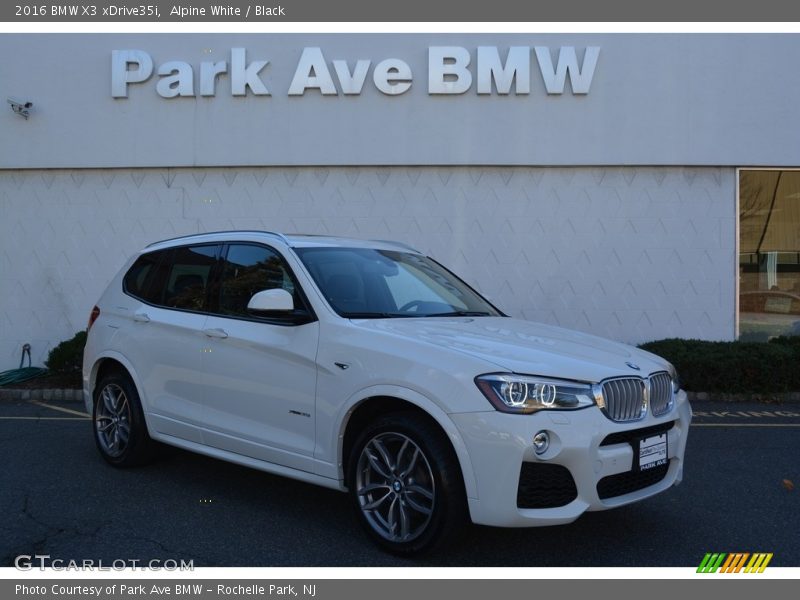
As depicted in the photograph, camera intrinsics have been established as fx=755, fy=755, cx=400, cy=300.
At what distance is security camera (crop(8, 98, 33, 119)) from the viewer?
12000mm

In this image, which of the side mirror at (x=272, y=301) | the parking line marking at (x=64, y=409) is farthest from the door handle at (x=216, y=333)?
the parking line marking at (x=64, y=409)

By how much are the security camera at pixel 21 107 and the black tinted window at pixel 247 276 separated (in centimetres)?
857

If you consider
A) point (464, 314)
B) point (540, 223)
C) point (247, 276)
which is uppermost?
point (540, 223)

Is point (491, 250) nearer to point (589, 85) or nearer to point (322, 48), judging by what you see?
point (589, 85)

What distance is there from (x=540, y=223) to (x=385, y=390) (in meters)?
8.12

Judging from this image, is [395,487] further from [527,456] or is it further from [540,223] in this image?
[540,223]

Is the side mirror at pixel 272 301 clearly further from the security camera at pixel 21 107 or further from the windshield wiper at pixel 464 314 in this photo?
the security camera at pixel 21 107

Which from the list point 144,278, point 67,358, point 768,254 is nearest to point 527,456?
point 144,278

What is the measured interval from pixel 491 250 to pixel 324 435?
25.3 ft

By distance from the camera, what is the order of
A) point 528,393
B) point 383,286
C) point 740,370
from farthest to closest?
point 740,370 → point 383,286 → point 528,393

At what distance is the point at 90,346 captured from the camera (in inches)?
250

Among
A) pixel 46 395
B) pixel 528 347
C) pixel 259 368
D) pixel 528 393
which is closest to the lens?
pixel 528 393

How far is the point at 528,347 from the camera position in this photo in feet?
13.9

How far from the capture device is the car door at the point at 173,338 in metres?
A: 5.29
